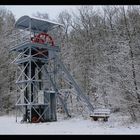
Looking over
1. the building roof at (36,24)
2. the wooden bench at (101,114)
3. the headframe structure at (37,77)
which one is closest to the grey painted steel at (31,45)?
the headframe structure at (37,77)

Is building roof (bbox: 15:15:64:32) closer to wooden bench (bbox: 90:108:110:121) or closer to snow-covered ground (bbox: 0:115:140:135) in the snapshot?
wooden bench (bbox: 90:108:110:121)

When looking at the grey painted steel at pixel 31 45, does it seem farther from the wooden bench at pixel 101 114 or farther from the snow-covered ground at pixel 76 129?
the snow-covered ground at pixel 76 129

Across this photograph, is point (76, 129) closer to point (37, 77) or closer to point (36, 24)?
point (37, 77)

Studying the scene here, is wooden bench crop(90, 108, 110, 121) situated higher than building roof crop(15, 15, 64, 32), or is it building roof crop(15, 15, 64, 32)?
building roof crop(15, 15, 64, 32)

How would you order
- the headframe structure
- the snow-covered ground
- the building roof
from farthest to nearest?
the building roof < the headframe structure < the snow-covered ground

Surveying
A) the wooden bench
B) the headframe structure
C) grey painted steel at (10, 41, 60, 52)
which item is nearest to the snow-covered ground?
the wooden bench

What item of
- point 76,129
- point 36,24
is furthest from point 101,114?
point 36,24

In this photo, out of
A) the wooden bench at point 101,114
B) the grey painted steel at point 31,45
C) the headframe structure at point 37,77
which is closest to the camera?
the wooden bench at point 101,114

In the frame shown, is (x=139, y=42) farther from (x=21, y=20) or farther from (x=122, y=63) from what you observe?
(x=21, y=20)

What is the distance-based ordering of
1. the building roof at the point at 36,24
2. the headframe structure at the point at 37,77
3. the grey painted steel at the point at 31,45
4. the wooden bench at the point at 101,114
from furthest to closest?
1. the building roof at the point at 36,24
2. the headframe structure at the point at 37,77
3. the grey painted steel at the point at 31,45
4. the wooden bench at the point at 101,114

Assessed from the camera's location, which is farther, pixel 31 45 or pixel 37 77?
pixel 37 77

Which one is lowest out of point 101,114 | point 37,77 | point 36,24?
point 101,114

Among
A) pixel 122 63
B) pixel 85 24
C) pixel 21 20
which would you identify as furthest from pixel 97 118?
pixel 85 24

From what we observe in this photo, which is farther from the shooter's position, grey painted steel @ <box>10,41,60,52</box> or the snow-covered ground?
grey painted steel @ <box>10,41,60,52</box>
